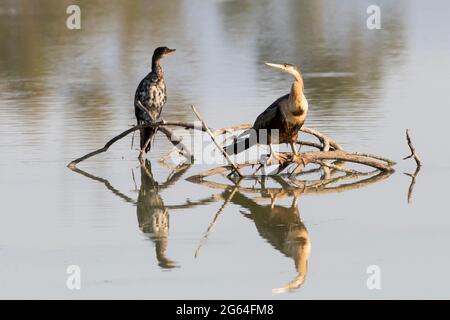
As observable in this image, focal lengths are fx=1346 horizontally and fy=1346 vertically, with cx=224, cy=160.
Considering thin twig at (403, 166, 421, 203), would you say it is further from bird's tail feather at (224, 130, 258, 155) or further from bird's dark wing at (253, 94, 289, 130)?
bird's tail feather at (224, 130, 258, 155)

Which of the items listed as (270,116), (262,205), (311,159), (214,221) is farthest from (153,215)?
(311,159)

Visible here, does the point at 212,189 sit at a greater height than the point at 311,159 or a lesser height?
lesser

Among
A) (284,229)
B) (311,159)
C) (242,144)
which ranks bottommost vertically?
(284,229)

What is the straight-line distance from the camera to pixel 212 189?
51.9 feet

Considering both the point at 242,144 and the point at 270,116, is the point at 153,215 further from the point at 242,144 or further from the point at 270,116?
the point at 242,144

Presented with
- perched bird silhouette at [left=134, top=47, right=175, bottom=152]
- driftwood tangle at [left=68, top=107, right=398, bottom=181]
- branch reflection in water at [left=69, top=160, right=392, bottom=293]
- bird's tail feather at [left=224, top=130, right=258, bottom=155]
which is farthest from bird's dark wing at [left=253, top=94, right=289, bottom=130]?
perched bird silhouette at [left=134, top=47, right=175, bottom=152]

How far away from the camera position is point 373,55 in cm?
3100

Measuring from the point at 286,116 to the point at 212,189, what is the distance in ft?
4.32

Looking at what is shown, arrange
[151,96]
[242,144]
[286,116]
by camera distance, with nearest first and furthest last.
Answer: [286,116]
[242,144]
[151,96]

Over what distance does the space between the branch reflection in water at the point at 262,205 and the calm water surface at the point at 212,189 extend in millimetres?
40

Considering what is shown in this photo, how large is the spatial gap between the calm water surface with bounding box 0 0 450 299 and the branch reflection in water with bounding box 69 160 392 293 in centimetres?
4

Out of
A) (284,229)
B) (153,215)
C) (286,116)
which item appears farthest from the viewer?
(286,116)

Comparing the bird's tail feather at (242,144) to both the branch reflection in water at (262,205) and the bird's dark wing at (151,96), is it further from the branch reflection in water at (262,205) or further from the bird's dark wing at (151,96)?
the bird's dark wing at (151,96)

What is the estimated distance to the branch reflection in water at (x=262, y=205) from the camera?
1245 centimetres
